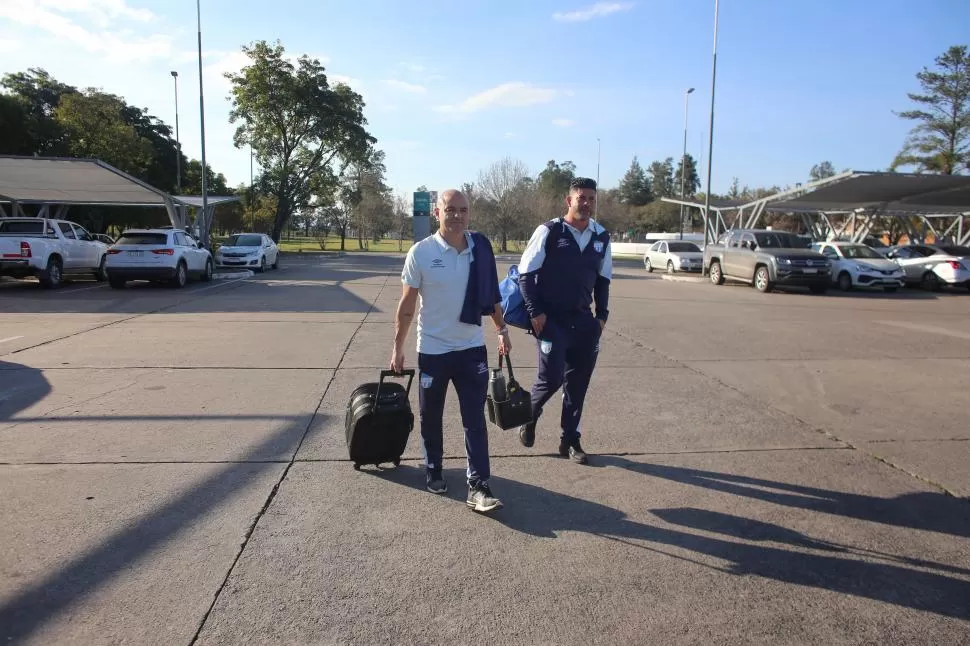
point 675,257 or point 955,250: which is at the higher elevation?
point 955,250

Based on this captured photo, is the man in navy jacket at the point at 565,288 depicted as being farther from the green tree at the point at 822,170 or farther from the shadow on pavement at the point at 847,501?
the green tree at the point at 822,170

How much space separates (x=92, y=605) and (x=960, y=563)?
4.17 m

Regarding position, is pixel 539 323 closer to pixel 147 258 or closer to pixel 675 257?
pixel 147 258

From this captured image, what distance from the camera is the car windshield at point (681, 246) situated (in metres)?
28.4

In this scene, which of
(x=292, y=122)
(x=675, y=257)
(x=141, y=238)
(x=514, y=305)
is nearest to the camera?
(x=514, y=305)

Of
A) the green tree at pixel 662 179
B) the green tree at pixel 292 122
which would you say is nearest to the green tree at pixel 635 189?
the green tree at pixel 662 179

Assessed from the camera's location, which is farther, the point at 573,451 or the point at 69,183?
the point at 69,183

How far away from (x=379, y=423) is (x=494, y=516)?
98cm

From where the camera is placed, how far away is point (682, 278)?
2442 centimetres

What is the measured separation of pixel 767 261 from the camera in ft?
62.3

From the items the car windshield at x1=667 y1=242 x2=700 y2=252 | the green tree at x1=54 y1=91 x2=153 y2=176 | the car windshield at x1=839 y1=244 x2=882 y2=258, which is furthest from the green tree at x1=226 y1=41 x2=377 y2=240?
the car windshield at x1=839 y1=244 x2=882 y2=258

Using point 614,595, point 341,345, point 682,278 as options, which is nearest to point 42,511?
point 614,595

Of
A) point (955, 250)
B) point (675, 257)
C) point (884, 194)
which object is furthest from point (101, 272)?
point (884, 194)

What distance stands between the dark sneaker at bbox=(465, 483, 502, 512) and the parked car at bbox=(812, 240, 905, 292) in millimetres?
18302
